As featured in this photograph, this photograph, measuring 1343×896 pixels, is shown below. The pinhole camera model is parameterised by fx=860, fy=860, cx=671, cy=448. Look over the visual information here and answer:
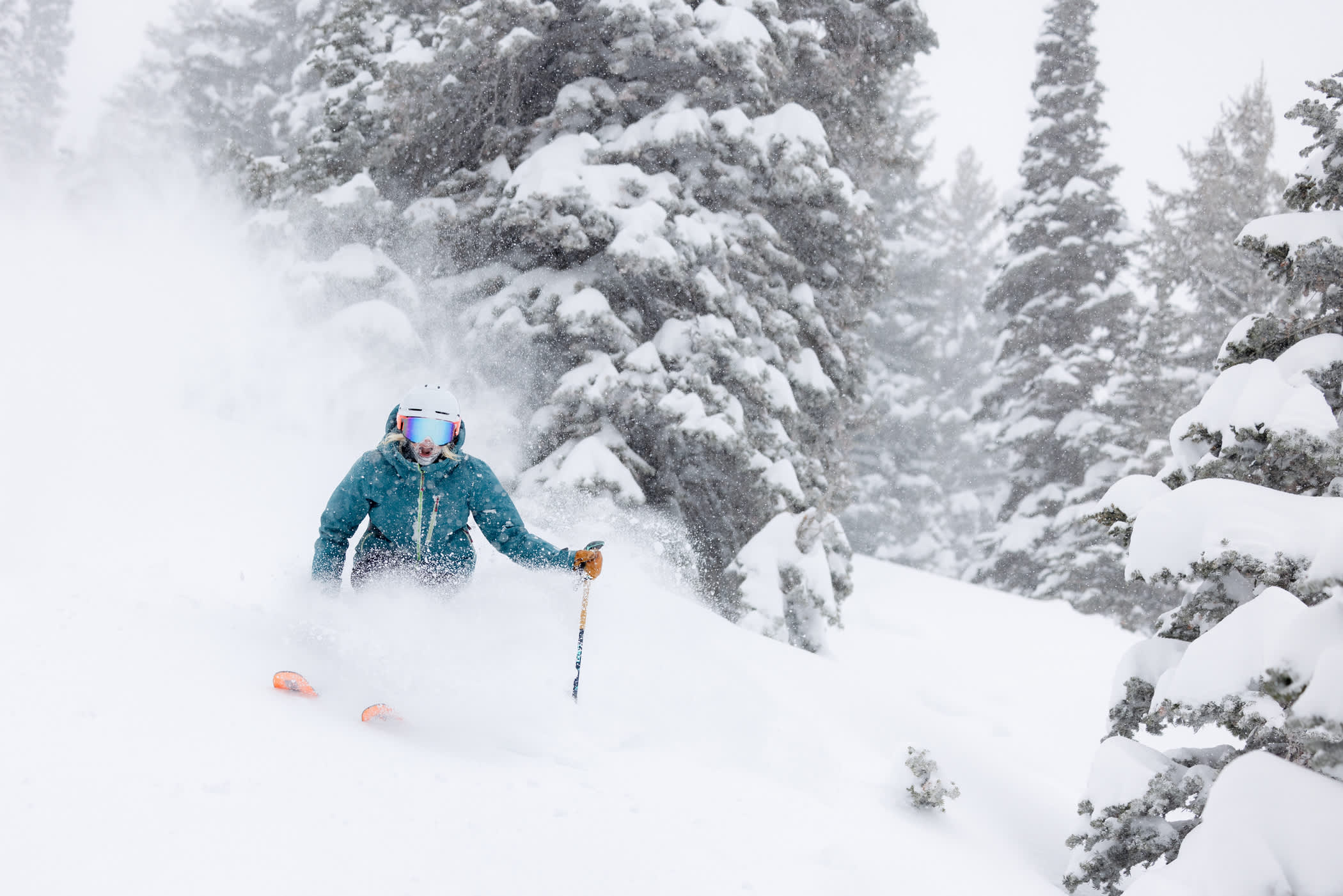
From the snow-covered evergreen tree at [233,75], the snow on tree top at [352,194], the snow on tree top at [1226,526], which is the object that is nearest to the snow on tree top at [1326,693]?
the snow on tree top at [1226,526]

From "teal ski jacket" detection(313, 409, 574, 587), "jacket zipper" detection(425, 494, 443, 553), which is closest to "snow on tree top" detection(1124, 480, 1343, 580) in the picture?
"teal ski jacket" detection(313, 409, 574, 587)

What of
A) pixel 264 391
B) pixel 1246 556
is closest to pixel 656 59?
pixel 264 391

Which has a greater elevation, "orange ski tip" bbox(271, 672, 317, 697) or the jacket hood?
the jacket hood

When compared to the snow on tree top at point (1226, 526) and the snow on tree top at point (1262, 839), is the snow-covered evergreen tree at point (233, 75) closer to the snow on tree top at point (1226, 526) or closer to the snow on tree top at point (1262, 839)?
the snow on tree top at point (1226, 526)

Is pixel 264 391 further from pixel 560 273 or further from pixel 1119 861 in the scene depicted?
pixel 1119 861

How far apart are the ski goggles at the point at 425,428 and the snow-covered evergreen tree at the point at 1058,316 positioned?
17039mm

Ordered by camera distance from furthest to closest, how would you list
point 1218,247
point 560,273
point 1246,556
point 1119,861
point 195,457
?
point 1218,247
point 560,273
point 195,457
point 1119,861
point 1246,556

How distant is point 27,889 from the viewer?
2.50 metres

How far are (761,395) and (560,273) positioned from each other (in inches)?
114

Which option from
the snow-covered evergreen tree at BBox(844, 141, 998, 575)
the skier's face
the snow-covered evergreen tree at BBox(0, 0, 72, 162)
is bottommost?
the skier's face

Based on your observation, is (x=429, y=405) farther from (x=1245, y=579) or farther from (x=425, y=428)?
(x=1245, y=579)

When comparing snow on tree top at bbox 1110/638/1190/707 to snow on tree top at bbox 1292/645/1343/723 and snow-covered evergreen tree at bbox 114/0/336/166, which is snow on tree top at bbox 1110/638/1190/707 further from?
snow-covered evergreen tree at bbox 114/0/336/166

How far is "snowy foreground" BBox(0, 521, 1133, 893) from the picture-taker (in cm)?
304

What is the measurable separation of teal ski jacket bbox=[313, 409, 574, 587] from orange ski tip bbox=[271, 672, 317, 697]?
1005mm
